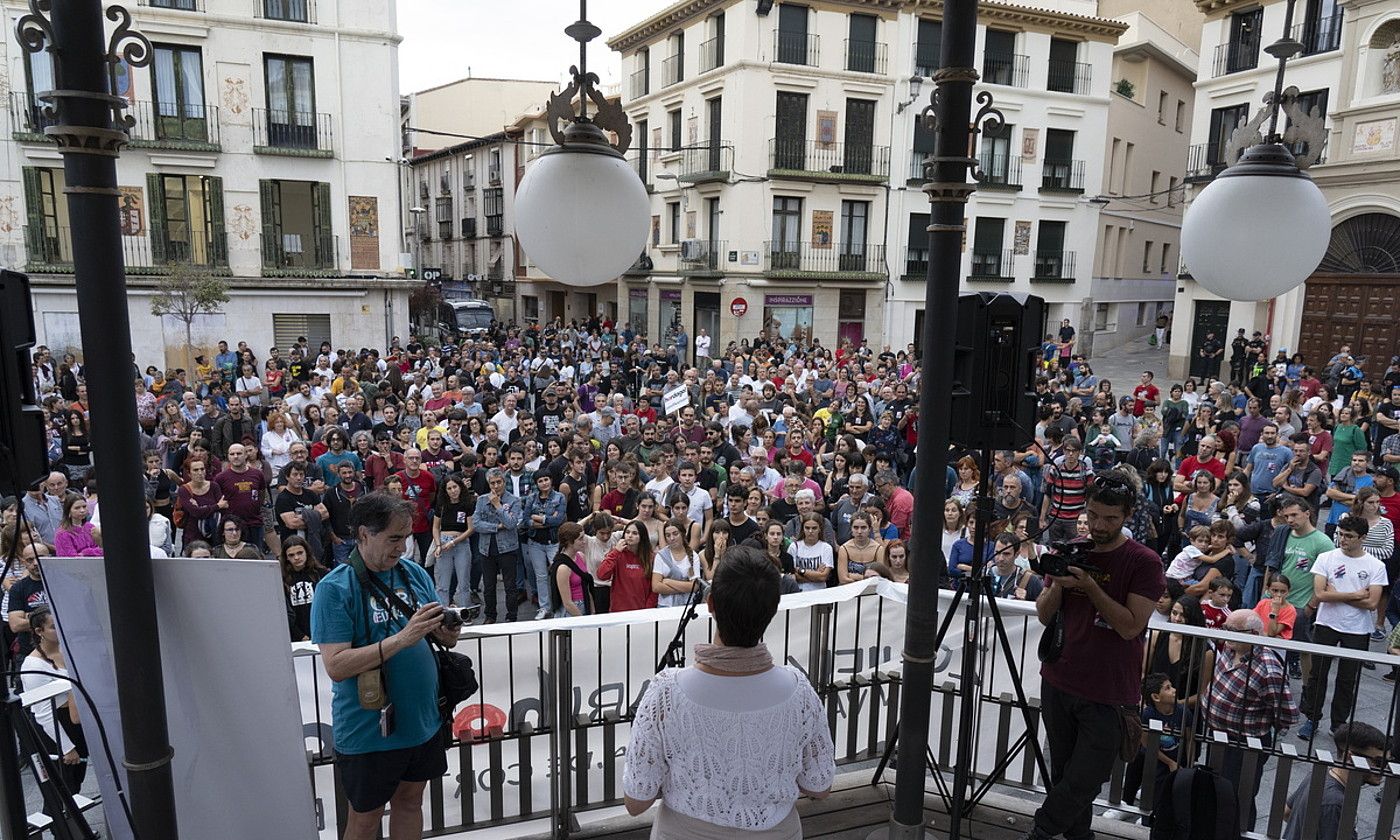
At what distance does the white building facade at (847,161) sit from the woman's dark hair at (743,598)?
2534 cm

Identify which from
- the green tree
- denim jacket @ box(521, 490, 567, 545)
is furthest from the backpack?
the green tree

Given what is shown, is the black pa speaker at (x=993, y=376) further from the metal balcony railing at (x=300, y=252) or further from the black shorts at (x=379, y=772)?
the metal balcony railing at (x=300, y=252)

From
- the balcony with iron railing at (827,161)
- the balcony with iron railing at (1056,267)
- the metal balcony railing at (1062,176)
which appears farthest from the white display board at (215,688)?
the metal balcony railing at (1062,176)

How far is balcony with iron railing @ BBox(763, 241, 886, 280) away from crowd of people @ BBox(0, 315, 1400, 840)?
15.0 metres

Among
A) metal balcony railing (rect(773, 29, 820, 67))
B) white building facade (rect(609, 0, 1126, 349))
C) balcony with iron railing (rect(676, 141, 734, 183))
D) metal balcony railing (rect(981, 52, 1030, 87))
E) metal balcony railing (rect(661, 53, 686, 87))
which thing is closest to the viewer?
metal balcony railing (rect(773, 29, 820, 67))

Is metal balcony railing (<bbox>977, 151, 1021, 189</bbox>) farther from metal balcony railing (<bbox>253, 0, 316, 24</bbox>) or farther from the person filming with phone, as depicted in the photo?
the person filming with phone

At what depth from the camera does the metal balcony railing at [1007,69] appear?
2975cm

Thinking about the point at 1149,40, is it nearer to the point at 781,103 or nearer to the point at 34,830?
the point at 781,103

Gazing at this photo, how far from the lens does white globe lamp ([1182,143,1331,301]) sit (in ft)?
11.5

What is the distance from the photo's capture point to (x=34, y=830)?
3145 mm

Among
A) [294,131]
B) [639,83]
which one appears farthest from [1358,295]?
[294,131]

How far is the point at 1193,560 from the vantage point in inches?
287

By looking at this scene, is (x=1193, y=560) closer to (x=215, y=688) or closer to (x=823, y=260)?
(x=215, y=688)

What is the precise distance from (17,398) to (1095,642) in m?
3.86
